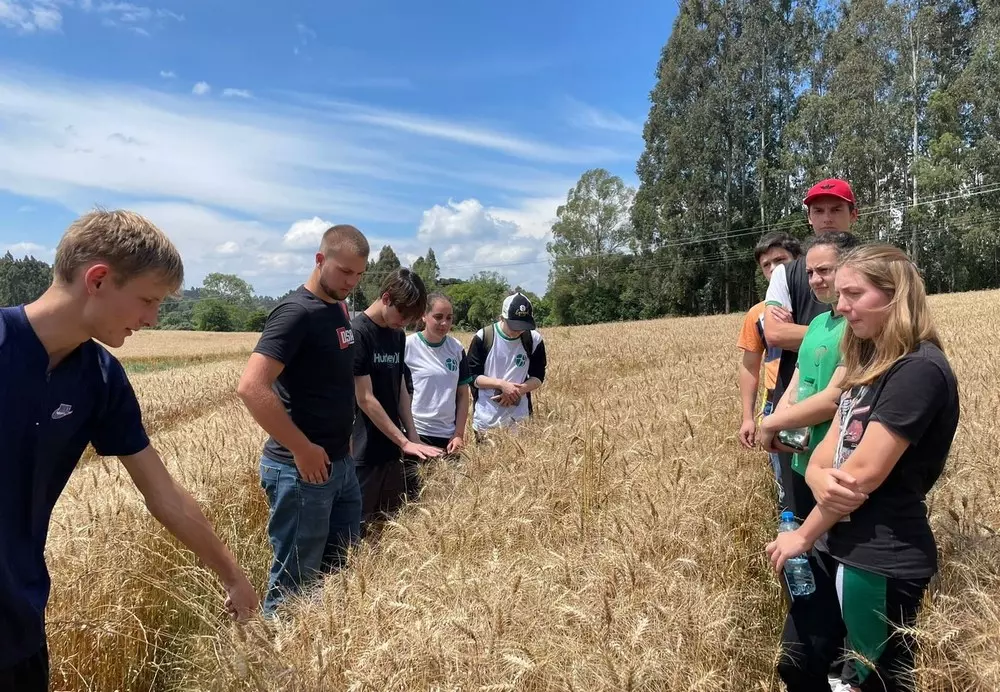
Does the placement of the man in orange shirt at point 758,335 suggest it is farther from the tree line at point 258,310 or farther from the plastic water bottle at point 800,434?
the tree line at point 258,310

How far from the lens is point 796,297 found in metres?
→ 3.07

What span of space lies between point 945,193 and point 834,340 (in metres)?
37.2

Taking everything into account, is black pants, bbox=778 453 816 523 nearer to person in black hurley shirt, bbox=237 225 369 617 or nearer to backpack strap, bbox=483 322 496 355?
person in black hurley shirt, bbox=237 225 369 617

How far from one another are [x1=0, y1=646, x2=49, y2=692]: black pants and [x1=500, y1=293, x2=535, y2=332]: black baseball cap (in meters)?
3.34

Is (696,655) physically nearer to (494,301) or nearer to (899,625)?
(899,625)

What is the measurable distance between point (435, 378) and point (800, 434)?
7.90 feet

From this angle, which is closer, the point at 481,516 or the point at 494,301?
the point at 481,516

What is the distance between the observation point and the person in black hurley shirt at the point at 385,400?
3.55 m

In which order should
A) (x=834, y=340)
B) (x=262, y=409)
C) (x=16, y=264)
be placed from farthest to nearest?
(x=16, y=264)
(x=262, y=409)
(x=834, y=340)

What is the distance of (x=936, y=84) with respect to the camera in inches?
1275

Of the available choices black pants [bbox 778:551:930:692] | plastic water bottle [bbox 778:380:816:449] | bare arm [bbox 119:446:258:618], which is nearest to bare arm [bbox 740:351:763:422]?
plastic water bottle [bbox 778:380:816:449]

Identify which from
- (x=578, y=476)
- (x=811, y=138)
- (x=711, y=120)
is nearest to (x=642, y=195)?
(x=711, y=120)

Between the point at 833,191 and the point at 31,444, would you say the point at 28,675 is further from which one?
the point at 833,191

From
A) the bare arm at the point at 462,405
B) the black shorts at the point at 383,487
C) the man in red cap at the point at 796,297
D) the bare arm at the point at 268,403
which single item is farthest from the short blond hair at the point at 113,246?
the bare arm at the point at 462,405
